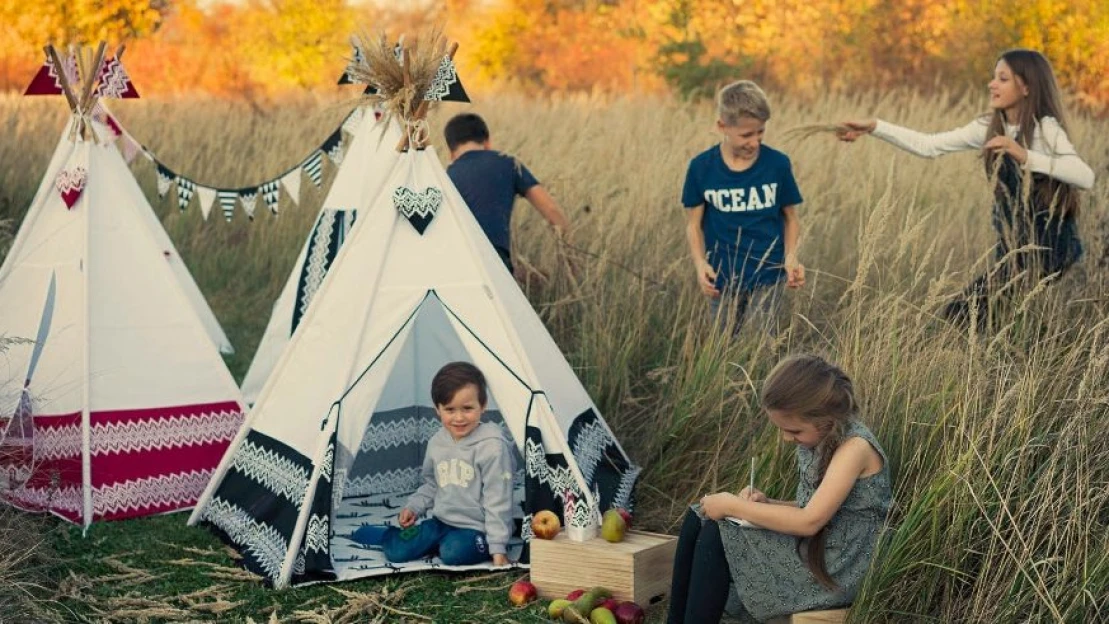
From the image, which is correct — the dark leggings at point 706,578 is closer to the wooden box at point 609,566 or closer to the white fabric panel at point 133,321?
the wooden box at point 609,566

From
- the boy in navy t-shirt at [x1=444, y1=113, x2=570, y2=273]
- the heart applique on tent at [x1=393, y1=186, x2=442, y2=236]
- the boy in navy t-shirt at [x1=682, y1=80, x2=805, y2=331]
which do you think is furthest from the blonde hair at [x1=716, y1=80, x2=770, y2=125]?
the heart applique on tent at [x1=393, y1=186, x2=442, y2=236]

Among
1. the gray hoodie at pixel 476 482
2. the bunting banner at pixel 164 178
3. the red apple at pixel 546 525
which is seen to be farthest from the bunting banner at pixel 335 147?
the red apple at pixel 546 525

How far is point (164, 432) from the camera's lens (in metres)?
5.68

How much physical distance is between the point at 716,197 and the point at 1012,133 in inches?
51.6

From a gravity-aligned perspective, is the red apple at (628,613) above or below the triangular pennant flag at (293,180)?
below

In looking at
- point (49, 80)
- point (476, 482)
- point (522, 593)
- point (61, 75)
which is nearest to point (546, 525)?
point (522, 593)

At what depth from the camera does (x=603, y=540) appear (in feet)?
14.7

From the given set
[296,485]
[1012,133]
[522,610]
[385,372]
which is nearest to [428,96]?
[385,372]

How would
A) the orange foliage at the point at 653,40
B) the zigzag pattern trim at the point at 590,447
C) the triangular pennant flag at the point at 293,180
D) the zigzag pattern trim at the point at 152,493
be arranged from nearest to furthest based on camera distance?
the zigzag pattern trim at the point at 590,447 → the zigzag pattern trim at the point at 152,493 → the triangular pennant flag at the point at 293,180 → the orange foliage at the point at 653,40

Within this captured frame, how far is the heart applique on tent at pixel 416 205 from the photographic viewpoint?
4.96 meters

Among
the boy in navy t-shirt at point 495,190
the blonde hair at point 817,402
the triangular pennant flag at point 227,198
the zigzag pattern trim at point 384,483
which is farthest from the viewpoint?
the triangular pennant flag at point 227,198

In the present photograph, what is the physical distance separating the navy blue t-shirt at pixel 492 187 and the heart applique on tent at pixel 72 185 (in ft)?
5.29

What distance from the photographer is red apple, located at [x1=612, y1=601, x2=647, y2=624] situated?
4.16 m

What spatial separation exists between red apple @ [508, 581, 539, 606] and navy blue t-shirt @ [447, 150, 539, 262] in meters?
2.16
